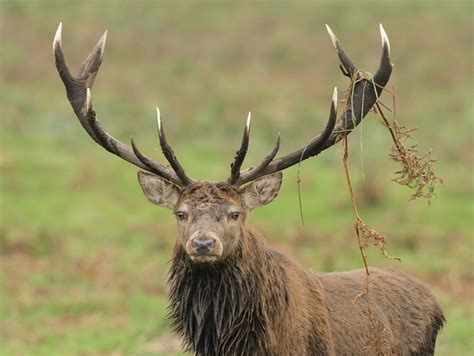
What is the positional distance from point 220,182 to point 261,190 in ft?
Result: 1.21

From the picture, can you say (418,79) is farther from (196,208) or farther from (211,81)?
(196,208)

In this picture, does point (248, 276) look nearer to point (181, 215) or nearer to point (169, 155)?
point (181, 215)

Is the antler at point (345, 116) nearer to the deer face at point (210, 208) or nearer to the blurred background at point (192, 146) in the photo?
the deer face at point (210, 208)

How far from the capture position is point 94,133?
7797mm

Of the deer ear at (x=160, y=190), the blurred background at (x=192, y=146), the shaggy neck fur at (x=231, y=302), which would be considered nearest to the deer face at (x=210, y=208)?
the deer ear at (x=160, y=190)

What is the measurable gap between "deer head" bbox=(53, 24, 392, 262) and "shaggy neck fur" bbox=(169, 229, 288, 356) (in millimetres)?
174

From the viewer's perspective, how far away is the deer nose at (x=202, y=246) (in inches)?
258

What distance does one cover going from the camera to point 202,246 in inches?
258

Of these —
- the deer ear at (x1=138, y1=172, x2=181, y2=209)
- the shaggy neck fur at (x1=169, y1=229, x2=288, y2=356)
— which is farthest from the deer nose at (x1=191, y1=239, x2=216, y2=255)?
the deer ear at (x1=138, y1=172, x2=181, y2=209)

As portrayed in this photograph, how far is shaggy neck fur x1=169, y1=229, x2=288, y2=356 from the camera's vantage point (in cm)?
692

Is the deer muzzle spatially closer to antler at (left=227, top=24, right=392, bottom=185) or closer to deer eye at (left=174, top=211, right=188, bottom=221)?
deer eye at (left=174, top=211, right=188, bottom=221)

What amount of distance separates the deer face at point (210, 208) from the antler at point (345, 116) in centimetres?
8

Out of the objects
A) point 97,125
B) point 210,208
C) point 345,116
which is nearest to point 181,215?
point 210,208

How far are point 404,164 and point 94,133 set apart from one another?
2.46 metres
